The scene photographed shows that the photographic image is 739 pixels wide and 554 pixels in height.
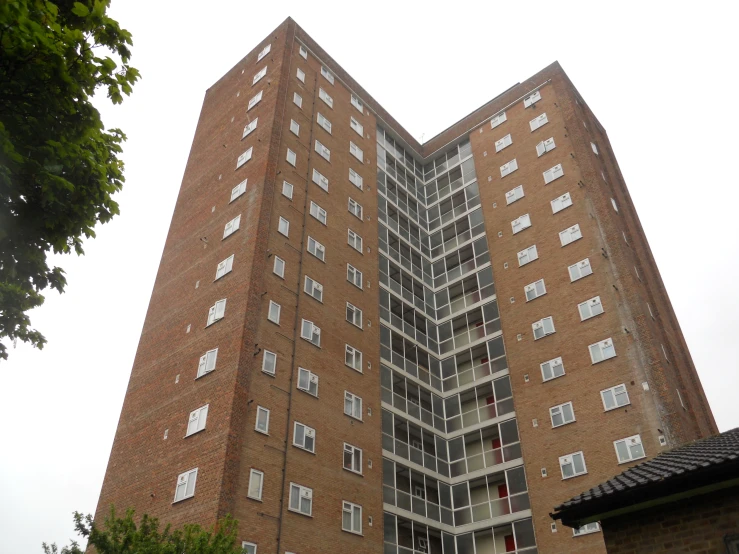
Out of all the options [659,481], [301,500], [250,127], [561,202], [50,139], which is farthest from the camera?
[561,202]

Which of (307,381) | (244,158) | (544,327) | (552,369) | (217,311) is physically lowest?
(307,381)

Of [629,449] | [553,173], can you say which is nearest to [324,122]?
[553,173]

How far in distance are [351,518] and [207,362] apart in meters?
9.25

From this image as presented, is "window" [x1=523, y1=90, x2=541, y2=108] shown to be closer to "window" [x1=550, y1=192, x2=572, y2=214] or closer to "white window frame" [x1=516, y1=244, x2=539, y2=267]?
"window" [x1=550, y1=192, x2=572, y2=214]

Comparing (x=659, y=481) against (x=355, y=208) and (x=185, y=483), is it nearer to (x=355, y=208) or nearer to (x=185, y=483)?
(x=185, y=483)

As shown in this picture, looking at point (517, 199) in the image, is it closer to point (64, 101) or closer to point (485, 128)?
point (485, 128)

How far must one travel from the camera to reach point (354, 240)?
37.7m

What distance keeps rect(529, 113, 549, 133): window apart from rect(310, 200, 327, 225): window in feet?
57.1

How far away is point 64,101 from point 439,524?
28423mm

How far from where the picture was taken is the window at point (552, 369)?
108 feet

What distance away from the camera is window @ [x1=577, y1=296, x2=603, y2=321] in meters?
33.0

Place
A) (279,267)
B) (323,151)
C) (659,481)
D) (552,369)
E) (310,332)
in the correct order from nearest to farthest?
(659,481) < (310,332) < (279,267) < (552,369) < (323,151)

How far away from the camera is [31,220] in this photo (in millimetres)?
9406

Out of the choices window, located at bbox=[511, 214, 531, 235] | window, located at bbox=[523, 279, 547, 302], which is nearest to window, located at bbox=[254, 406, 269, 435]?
window, located at bbox=[523, 279, 547, 302]
